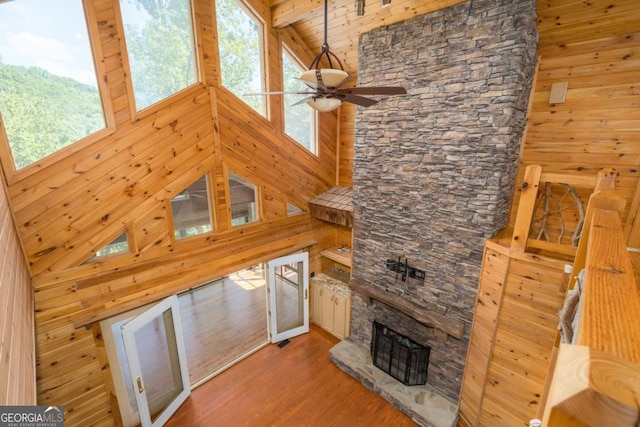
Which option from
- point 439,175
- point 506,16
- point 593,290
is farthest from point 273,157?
point 593,290

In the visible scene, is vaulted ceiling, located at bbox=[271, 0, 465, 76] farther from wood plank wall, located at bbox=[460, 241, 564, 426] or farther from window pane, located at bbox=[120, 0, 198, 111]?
wood plank wall, located at bbox=[460, 241, 564, 426]

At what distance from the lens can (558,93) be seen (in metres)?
3.34

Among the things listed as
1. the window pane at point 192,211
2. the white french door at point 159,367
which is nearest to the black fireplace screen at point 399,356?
the white french door at point 159,367

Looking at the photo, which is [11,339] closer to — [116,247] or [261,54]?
[116,247]

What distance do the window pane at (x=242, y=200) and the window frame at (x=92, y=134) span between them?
172 centimetres

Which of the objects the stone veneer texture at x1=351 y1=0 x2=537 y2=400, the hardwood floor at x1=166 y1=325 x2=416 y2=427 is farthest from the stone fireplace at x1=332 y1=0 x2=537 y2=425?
the hardwood floor at x1=166 y1=325 x2=416 y2=427

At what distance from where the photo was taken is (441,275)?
154 inches

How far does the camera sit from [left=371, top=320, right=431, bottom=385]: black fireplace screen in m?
4.29

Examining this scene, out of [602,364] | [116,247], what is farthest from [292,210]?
[602,364]

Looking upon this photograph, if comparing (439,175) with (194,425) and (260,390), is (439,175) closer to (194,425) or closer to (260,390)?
(260,390)

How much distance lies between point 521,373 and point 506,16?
4030mm

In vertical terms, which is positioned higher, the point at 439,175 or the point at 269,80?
the point at 269,80

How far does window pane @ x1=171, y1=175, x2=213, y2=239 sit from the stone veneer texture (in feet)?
8.01

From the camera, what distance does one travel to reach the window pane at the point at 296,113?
5121mm
